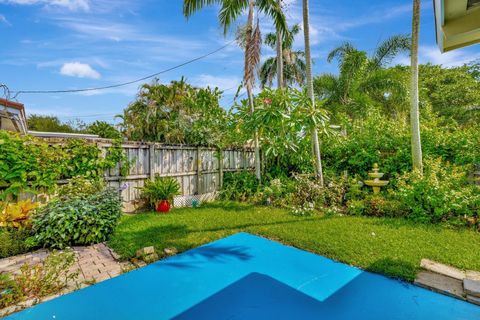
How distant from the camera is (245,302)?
2578 mm

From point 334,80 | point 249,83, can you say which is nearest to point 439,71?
point 334,80

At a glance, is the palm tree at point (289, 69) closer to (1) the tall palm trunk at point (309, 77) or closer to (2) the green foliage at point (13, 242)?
(1) the tall palm trunk at point (309, 77)

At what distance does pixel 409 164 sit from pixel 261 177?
13.9 ft

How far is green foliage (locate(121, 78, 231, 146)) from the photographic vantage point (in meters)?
7.60

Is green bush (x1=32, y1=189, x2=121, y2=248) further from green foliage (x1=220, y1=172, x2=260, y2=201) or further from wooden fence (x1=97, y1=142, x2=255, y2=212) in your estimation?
green foliage (x1=220, y1=172, x2=260, y2=201)

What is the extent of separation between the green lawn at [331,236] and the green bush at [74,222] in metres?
0.34

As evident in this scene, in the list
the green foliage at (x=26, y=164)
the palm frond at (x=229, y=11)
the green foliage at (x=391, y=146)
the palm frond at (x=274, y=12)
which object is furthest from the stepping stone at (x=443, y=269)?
the palm frond at (x=229, y=11)

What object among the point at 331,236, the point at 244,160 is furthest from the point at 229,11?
the point at 331,236

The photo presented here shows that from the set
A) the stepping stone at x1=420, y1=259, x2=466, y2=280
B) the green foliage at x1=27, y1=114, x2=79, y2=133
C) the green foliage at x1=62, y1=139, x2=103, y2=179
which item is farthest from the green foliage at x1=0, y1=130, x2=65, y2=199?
the green foliage at x1=27, y1=114, x2=79, y2=133

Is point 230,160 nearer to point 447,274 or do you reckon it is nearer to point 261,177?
point 261,177

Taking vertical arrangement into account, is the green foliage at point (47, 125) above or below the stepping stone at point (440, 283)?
above

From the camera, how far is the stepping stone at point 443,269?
→ 2961mm

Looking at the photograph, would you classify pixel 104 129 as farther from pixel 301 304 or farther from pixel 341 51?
pixel 341 51

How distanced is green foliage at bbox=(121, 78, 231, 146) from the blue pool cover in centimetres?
473
